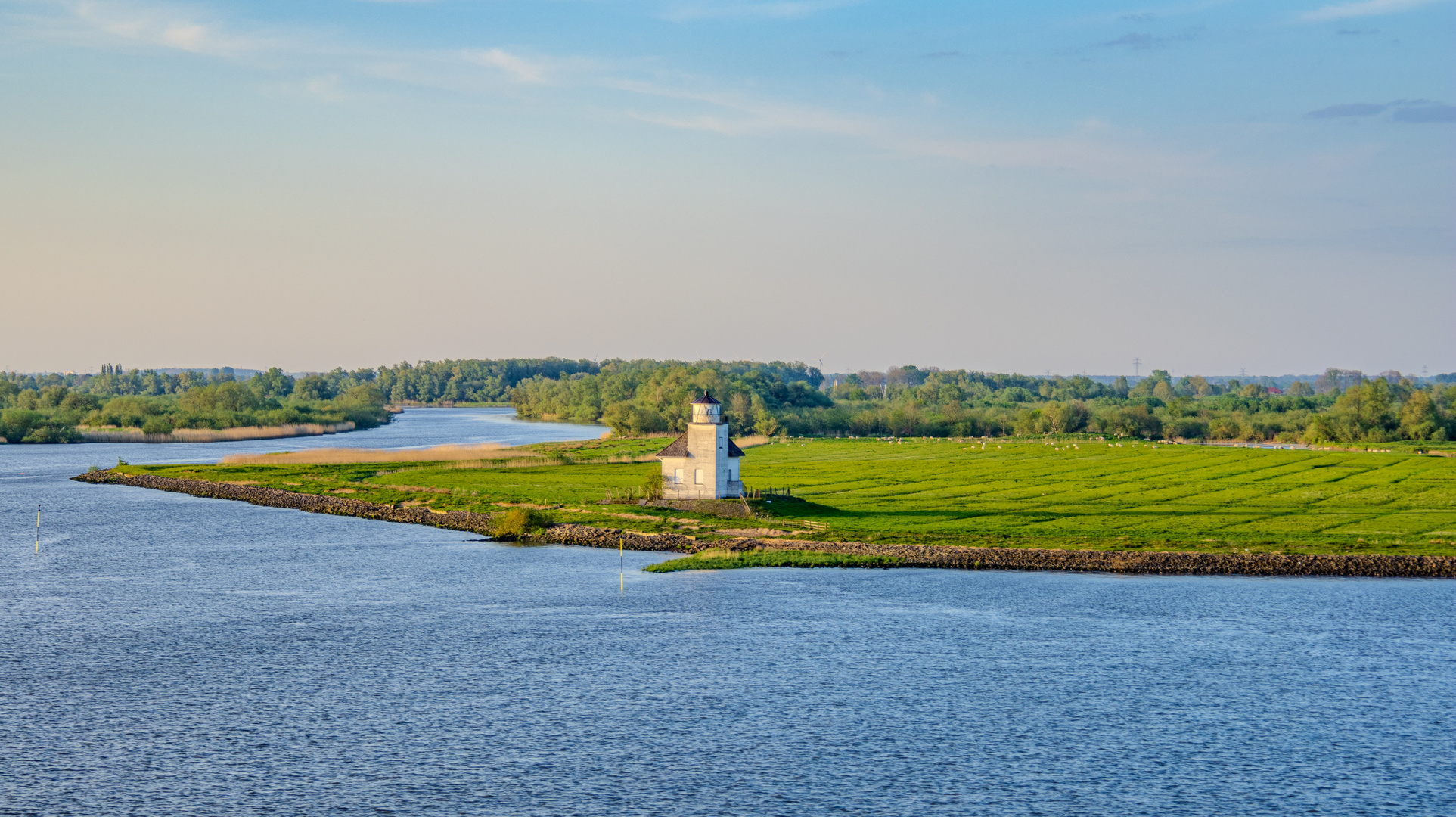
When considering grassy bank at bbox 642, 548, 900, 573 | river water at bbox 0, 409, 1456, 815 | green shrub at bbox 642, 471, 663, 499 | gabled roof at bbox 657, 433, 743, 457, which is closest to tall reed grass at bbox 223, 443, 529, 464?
green shrub at bbox 642, 471, 663, 499

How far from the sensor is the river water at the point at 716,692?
3150 centimetres

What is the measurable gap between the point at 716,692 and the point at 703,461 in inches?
1675

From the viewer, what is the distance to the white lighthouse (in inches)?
3243

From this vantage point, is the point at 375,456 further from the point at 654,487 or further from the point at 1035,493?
the point at 1035,493

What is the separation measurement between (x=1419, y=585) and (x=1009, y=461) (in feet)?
245

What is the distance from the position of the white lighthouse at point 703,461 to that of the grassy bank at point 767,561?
47.5 ft

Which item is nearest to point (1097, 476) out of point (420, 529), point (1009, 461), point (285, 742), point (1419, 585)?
point (1009, 461)

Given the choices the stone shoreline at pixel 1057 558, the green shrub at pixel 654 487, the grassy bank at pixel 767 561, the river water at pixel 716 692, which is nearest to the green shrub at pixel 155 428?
the river water at pixel 716 692

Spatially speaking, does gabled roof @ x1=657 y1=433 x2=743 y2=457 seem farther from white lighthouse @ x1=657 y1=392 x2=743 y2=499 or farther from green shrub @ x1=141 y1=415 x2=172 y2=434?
green shrub @ x1=141 y1=415 x2=172 y2=434

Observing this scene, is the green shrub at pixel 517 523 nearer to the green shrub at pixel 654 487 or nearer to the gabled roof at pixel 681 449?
the green shrub at pixel 654 487

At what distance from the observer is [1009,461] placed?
439 feet

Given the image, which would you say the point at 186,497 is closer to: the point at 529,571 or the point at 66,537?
the point at 66,537

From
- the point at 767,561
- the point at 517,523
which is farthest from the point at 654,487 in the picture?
the point at 767,561

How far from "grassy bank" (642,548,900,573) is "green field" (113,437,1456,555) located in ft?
16.1
